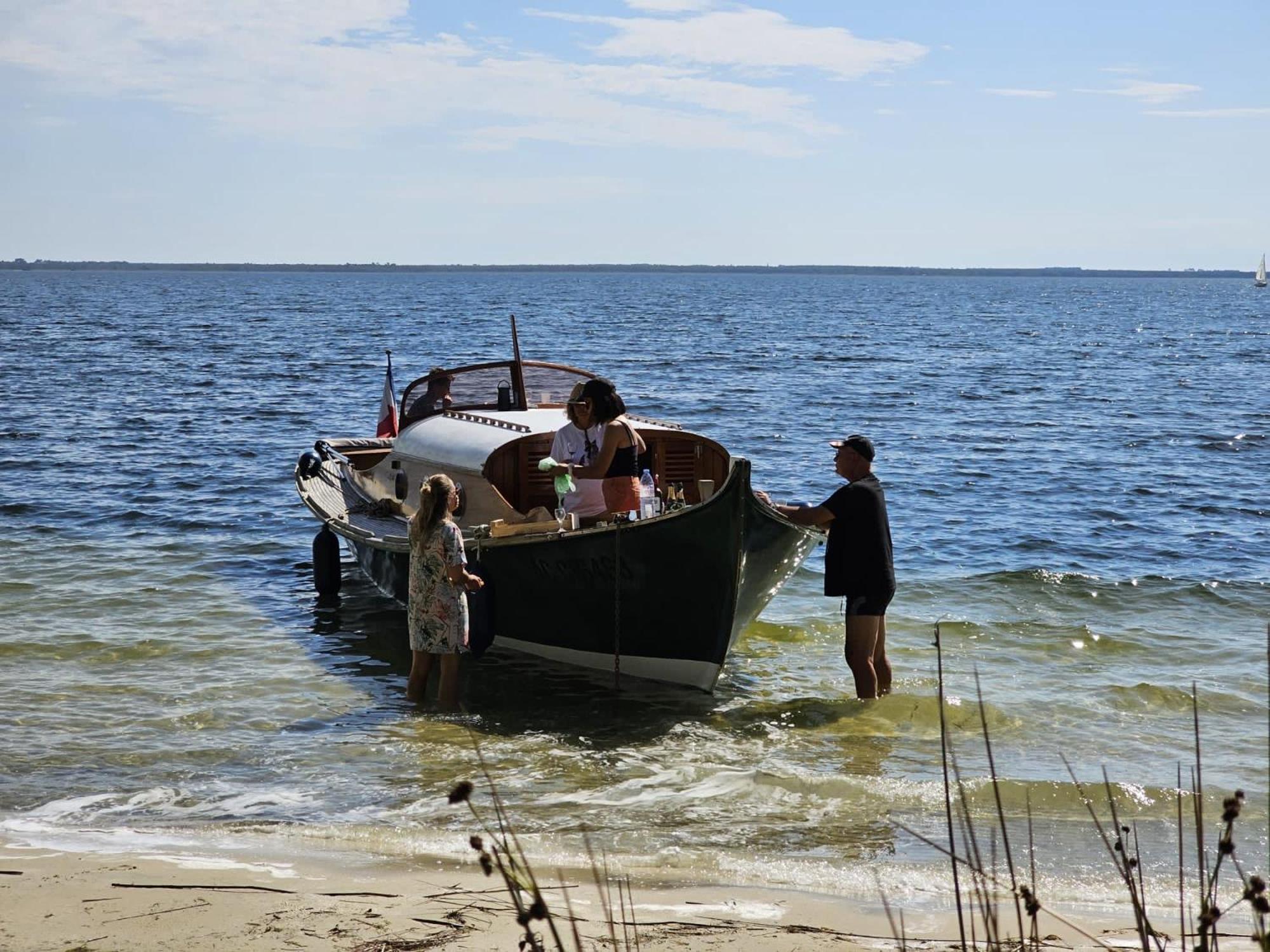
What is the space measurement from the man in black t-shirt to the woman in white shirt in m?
1.58

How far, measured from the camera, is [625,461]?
10.9m

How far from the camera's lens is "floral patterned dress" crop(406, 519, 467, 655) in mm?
9953

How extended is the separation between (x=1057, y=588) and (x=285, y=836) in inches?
409

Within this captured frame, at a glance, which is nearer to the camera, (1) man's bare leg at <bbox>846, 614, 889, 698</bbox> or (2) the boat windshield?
(1) man's bare leg at <bbox>846, 614, 889, 698</bbox>

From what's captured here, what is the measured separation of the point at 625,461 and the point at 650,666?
1.70m

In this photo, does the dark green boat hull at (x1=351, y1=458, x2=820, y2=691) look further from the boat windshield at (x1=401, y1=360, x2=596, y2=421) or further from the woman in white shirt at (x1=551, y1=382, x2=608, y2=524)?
the boat windshield at (x1=401, y1=360, x2=596, y2=421)

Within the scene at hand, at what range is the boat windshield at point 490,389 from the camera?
14367 millimetres

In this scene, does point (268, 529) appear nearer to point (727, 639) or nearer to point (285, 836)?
point (727, 639)

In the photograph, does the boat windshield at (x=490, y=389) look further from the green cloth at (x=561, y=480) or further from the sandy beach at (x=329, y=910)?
the sandy beach at (x=329, y=910)

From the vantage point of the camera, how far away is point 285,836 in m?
7.83

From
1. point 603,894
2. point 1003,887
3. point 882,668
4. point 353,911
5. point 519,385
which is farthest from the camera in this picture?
point 519,385

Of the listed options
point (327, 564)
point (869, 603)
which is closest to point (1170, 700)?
point (869, 603)

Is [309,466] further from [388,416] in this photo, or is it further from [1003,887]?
[1003,887]

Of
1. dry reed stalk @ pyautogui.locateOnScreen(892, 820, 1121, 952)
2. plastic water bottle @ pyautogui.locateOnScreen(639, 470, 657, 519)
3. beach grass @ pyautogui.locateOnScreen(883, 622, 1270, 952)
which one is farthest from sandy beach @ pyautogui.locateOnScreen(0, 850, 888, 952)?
plastic water bottle @ pyautogui.locateOnScreen(639, 470, 657, 519)
